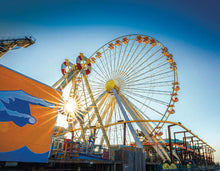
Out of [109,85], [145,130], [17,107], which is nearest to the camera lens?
[17,107]

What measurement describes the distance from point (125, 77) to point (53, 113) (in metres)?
14.0

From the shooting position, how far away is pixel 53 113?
27.8 ft

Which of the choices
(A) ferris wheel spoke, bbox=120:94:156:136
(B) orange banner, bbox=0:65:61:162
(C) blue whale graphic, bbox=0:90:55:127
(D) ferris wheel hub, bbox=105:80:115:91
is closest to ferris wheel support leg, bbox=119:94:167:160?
(A) ferris wheel spoke, bbox=120:94:156:136

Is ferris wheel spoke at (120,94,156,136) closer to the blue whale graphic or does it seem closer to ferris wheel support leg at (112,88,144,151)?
ferris wheel support leg at (112,88,144,151)

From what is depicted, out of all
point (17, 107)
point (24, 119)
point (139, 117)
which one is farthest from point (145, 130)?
point (17, 107)

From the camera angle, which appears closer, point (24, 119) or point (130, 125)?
point (24, 119)

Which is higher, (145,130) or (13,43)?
(13,43)

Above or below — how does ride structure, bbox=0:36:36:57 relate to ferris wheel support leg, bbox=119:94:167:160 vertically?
above

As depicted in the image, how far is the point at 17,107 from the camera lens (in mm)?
7082

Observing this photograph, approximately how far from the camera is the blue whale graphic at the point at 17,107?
6636 millimetres

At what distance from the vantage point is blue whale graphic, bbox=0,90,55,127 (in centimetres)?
664

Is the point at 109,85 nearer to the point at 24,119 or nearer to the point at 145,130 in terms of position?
the point at 145,130

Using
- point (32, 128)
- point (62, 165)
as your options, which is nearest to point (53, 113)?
point (32, 128)

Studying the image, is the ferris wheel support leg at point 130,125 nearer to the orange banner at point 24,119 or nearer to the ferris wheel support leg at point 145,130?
the ferris wheel support leg at point 145,130
